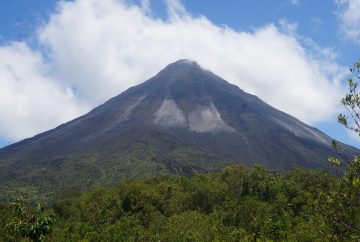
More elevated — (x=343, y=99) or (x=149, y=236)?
(x=343, y=99)

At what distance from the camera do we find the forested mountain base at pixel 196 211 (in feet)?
155

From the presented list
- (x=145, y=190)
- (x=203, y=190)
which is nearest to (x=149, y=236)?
(x=203, y=190)

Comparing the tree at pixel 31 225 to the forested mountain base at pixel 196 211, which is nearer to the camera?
the tree at pixel 31 225

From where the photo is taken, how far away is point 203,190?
243 feet

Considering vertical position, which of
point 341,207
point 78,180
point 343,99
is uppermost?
point 343,99

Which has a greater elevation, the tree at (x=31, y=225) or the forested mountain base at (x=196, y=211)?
the tree at (x=31, y=225)

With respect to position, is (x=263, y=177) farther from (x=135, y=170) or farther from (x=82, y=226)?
(x=135, y=170)

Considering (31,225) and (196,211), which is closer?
(31,225)

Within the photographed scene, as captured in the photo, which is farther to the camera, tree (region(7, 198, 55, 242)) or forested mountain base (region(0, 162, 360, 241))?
forested mountain base (region(0, 162, 360, 241))

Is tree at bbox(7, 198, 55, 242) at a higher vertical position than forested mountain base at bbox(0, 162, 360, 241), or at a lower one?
higher

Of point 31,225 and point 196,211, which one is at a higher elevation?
point 31,225

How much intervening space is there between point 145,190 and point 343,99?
69.6 meters

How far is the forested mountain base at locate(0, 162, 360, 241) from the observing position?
47.3 metres

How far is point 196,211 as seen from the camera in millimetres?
65750
